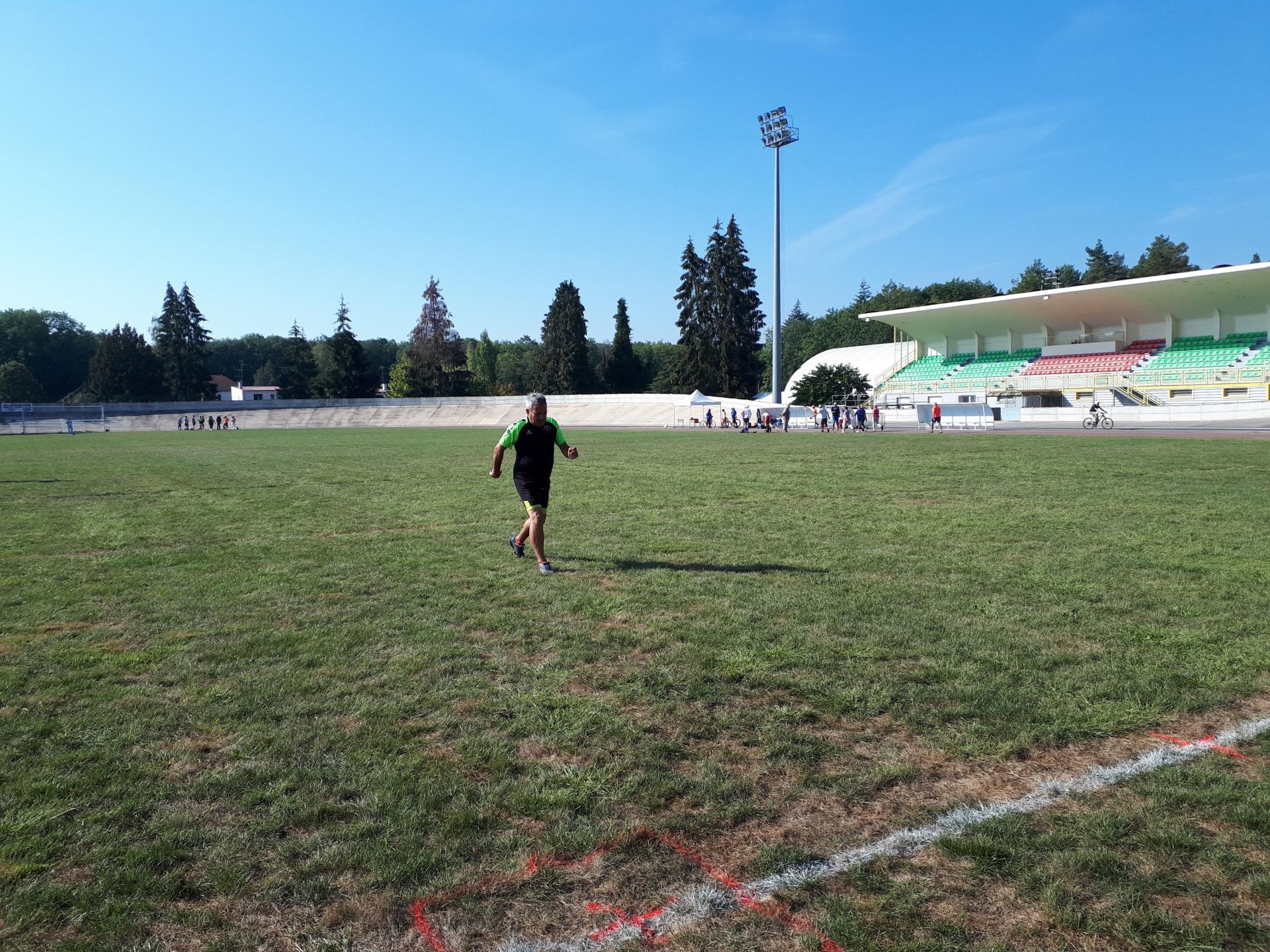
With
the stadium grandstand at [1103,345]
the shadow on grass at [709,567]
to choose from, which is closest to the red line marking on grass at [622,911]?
the shadow on grass at [709,567]

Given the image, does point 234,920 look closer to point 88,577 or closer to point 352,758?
point 352,758

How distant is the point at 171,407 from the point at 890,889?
9402 centimetres

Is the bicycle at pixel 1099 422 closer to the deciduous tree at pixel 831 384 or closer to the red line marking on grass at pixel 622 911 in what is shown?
the deciduous tree at pixel 831 384

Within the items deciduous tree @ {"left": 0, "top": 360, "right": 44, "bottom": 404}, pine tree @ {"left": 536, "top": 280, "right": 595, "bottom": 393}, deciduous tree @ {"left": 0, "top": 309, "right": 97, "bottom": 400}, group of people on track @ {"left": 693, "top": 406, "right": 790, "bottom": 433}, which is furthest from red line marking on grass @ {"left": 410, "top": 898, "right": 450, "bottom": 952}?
deciduous tree @ {"left": 0, "top": 309, "right": 97, "bottom": 400}

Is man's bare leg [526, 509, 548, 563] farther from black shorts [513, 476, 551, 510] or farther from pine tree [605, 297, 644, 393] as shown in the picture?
pine tree [605, 297, 644, 393]

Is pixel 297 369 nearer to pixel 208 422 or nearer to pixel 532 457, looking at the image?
pixel 208 422

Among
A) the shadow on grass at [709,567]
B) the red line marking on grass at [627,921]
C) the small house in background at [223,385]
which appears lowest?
the red line marking on grass at [627,921]

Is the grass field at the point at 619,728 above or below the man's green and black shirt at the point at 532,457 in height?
below

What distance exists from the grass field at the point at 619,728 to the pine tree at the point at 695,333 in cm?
7837

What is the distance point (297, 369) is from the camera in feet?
322

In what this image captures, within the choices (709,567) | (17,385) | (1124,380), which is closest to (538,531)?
(709,567)

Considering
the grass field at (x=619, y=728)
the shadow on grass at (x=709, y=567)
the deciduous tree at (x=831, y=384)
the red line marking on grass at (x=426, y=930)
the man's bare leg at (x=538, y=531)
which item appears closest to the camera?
the red line marking on grass at (x=426, y=930)

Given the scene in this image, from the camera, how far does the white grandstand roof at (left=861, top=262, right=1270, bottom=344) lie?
172ft

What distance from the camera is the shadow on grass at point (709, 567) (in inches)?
324
